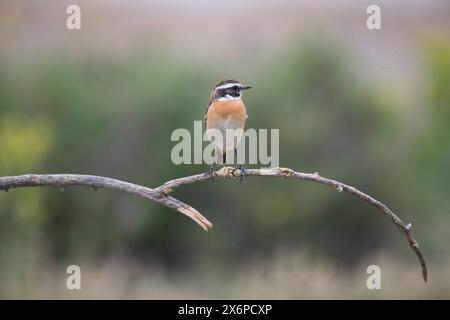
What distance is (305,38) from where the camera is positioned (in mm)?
16062

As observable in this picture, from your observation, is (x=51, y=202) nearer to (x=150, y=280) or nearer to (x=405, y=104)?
(x=150, y=280)

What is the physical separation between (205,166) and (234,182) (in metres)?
0.92

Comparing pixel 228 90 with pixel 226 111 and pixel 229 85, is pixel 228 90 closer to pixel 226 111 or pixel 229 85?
pixel 229 85

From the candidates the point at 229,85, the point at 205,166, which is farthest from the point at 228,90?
the point at 205,166

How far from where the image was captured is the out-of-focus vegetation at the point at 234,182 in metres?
13.8

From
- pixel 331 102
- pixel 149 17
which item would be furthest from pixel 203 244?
pixel 149 17

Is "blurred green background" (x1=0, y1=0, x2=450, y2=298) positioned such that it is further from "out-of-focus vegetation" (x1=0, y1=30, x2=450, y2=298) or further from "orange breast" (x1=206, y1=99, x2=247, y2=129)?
"orange breast" (x1=206, y1=99, x2=247, y2=129)

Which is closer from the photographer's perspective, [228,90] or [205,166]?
[228,90]

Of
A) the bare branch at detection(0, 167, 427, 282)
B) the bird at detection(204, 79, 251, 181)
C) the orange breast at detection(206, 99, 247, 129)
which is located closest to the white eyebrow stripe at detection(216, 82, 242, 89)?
the bird at detection(204, 79, 251, 181)

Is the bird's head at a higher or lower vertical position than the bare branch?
higher

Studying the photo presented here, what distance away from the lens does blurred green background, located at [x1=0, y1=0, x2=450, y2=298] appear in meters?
13.6

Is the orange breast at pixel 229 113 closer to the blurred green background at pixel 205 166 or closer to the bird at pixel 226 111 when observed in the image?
the bird at pixel 226 111

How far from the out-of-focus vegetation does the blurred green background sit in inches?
1.1

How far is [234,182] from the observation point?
1470 centimetres
